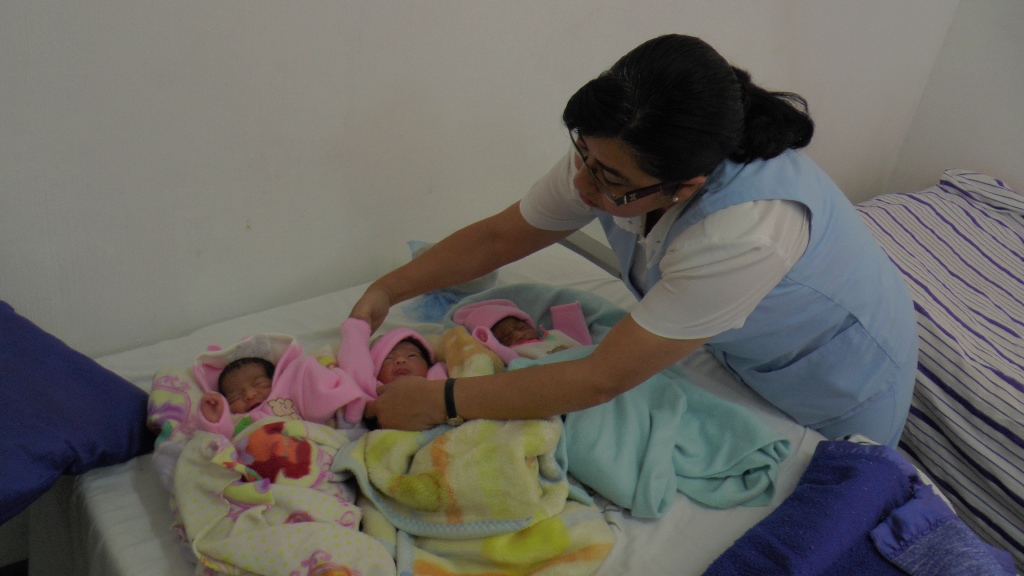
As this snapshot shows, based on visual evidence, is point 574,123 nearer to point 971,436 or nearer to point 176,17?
point 176,17

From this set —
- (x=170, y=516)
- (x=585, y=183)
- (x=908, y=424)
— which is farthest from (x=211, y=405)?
(x=908, y=424)

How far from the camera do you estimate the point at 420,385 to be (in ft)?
4.01

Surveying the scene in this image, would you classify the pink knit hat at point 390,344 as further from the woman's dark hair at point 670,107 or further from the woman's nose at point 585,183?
the woman's dark hair at point 670,107

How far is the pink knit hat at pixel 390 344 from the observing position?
4.62 feet

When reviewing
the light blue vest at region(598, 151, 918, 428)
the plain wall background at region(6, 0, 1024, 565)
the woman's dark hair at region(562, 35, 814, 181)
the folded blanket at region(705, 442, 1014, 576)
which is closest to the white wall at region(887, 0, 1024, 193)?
the plain wall background at region(6, 0, 1024, 565)

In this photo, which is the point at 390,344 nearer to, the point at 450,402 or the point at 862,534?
the point at 450,402

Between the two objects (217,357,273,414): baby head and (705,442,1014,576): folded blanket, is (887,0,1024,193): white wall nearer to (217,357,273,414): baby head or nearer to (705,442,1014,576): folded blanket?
(705,442,1014,576): folded blanket

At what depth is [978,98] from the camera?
272 centimetres

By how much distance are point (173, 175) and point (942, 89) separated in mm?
2859

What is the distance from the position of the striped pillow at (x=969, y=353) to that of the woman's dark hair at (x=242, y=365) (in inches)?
62.9

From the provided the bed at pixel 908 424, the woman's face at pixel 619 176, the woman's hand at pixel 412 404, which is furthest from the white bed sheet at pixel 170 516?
the woman's face at pixel 619 176

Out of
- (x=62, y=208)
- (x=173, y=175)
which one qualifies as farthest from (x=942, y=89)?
(x=62, y=208)

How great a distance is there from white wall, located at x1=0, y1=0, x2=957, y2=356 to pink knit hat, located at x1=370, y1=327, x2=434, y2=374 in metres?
0.44

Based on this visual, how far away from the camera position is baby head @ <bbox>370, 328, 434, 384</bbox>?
1.40m
